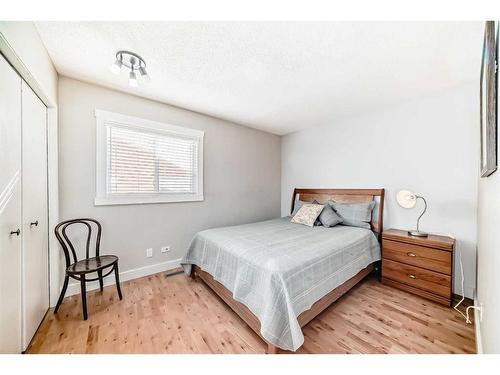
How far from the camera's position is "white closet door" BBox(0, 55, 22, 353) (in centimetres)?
114

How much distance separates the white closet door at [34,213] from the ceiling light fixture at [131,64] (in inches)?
25.6

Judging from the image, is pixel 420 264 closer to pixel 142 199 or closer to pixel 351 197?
pixel 351 197

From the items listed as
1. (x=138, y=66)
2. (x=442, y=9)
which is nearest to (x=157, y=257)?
(x=138, y=66)

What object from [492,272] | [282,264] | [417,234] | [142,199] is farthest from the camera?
[142,199]

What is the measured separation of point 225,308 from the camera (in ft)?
6.30

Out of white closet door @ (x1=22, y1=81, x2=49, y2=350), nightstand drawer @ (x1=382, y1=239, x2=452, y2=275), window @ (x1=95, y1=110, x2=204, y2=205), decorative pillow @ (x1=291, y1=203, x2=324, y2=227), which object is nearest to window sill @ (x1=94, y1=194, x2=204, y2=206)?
window @ (x1=95, y1=110, x2=204, y2=205)

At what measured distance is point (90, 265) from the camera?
73.0 inches

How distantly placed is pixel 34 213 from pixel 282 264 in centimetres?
210

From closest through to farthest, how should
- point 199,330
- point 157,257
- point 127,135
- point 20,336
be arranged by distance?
1. point 20,336
2. point 199,330
3. point 127,135
4. point 157,257

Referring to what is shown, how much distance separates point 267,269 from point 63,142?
2509 millimetres

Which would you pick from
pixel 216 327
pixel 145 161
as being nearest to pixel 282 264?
pixel 216 327

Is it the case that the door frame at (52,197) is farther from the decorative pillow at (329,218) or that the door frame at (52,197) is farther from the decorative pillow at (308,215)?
the decorative pillow at (329,218)
